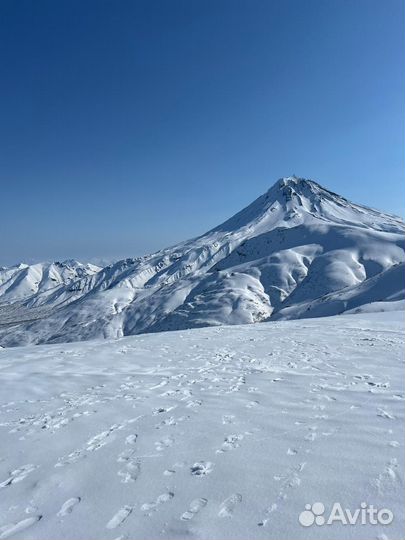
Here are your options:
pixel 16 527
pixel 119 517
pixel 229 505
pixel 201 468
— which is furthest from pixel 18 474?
pixel 229 505

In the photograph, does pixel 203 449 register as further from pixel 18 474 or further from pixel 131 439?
pixel 18 474

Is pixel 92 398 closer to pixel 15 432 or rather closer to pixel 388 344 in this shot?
pixel 15 432

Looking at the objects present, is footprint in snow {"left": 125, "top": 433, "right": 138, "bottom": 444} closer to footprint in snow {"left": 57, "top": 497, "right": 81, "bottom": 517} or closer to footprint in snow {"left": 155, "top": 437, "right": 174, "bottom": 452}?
footprint in snow {"left": 155, "top": 437, "right": 174, "bottom": 452}

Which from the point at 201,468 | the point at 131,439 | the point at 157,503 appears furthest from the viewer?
the point at 131,439

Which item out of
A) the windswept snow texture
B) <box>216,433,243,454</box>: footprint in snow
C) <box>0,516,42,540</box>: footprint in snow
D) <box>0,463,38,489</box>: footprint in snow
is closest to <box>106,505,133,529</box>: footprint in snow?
the windswept snow texture

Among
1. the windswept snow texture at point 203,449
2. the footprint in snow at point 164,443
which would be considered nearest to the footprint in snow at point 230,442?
the windswept snow texture at point 203,449

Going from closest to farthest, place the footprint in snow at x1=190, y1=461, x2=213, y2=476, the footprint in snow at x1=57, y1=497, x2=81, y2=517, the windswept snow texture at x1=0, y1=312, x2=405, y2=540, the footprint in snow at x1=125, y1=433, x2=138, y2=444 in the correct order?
the windswept snow texture at x1=0, y1=312, x2=405, y2=540
the footprint in snow at x1=57, y1=497, x2=81, y2=517
the footprint in snow at x1=190, y1=461, x2=213, y2=476
the footprint in snow at x1=125, y1=433, x2=138, y2=444

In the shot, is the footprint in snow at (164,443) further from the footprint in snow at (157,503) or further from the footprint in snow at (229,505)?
the footprint in snow at (229,505)

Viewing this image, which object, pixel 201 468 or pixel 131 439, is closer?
pixel 201 468

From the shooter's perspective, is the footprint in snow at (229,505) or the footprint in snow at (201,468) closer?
the footprint in snow at (229,505)
